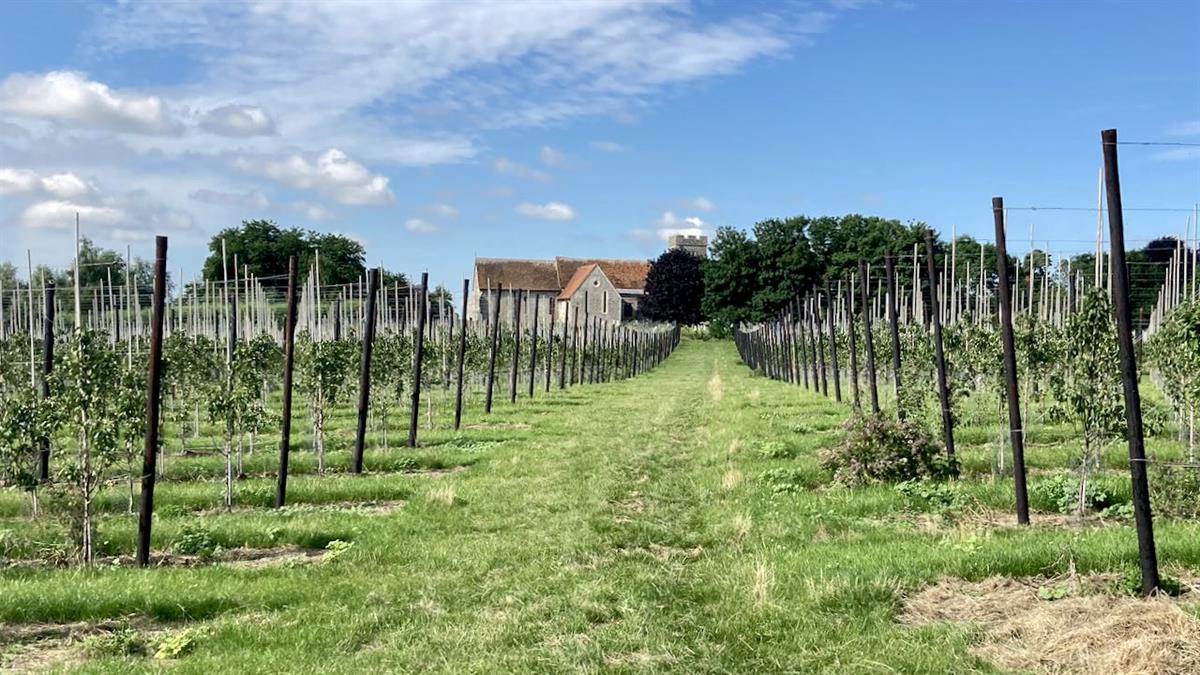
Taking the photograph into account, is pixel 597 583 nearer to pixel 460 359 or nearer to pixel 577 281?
pixel 460 359

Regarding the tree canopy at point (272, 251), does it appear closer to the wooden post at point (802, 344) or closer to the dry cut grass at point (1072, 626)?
the wooden post at point (802, 344)

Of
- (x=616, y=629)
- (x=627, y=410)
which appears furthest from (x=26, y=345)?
(x=616, y=629)

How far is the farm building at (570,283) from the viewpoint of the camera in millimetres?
96000

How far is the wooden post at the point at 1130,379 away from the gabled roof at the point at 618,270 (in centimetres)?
9763

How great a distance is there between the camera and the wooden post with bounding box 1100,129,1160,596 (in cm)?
739

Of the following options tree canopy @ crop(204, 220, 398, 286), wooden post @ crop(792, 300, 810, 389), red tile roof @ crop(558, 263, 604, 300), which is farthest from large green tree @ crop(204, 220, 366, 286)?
wooden post @ crop(792, 300, 810, 389)

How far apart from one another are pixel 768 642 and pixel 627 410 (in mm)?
19618

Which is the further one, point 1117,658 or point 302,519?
point 302,519

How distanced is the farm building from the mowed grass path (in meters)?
76.8

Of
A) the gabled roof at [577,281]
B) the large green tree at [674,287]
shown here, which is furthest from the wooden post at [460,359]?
the large green tree at [674,287]

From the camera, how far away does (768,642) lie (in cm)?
665

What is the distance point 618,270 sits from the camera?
110 meters

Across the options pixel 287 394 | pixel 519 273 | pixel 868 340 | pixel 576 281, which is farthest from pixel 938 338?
pixel 519 273

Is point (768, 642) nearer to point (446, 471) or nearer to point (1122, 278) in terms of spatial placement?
point (1122, 278)
